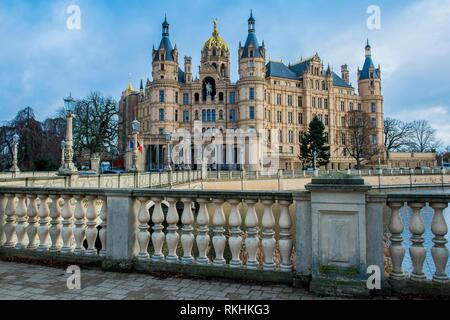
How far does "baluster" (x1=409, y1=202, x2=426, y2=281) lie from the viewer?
380 centimetres

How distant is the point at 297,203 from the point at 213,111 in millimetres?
73652

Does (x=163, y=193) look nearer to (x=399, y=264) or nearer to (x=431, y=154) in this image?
(x=399, y=264)

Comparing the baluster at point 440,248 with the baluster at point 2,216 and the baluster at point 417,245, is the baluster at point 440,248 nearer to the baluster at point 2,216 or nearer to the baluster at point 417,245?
the baluster at point 417,245

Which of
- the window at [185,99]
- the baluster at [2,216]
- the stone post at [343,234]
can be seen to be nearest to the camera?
the stone post at [343,234]

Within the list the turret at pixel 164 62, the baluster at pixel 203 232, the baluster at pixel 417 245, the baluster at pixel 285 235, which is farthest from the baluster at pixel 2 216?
the turret at pixel 164 62

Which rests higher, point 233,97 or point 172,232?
point 233,97

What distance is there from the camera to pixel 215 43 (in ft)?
273

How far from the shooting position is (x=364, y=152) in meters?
71.8

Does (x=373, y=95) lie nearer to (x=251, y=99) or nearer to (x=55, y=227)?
(x=251, y=99)

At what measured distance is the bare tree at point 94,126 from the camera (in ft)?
148

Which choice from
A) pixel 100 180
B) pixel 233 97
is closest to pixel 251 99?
pixel 233 97

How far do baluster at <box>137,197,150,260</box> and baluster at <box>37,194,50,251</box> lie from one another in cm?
168

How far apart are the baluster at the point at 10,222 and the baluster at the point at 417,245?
19.5ft

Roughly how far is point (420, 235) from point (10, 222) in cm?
613
